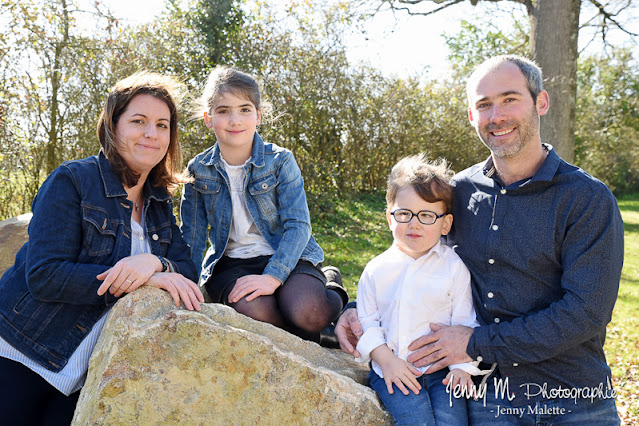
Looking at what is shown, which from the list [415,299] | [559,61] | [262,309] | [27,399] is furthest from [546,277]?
[559,61]

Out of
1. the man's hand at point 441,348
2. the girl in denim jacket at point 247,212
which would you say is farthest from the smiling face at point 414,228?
the girl in denim jacket at point 247,212

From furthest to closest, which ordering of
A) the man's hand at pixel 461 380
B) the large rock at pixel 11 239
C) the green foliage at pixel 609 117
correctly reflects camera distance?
the green foliage at pixel 609 117, the large rock at pixel 11 239, the man's hand at pixel 461 380

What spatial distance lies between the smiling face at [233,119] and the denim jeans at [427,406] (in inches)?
65.1

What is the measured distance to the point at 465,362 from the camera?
2.32m

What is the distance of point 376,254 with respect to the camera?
8633mm

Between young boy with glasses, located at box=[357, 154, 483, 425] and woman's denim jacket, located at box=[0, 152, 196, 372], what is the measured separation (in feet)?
4.03

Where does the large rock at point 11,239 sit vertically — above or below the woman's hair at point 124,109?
below

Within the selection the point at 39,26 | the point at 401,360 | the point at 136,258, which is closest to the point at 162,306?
the point at 136,258

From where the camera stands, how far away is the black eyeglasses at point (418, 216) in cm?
254

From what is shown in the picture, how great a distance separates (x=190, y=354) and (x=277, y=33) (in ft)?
27.5

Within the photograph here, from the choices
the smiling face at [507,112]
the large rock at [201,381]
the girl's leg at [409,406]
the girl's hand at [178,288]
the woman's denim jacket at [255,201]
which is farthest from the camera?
the woman's denim jacket at [255,201]

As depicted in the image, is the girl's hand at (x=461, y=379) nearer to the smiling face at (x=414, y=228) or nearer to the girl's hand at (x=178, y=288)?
the smiling face at (x=414, y=228)

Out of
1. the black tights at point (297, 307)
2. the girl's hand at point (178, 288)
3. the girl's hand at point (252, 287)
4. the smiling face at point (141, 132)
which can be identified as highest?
the smiling face at point (141, 132)

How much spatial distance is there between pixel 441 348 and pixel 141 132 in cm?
178
